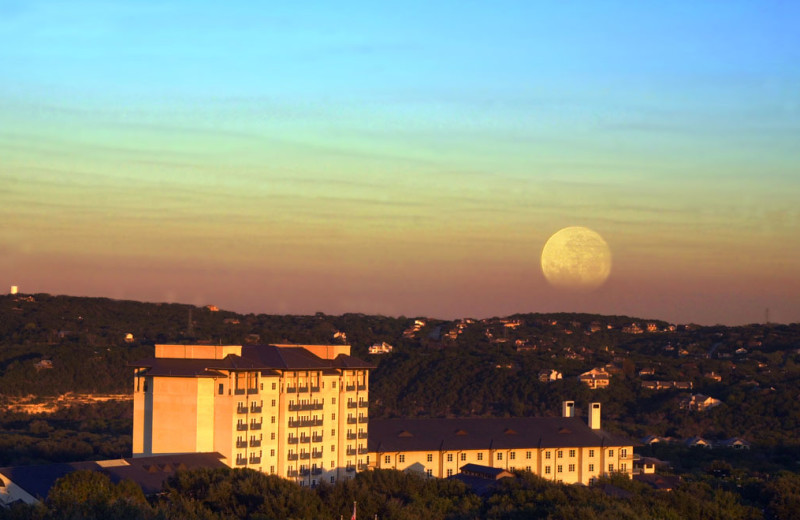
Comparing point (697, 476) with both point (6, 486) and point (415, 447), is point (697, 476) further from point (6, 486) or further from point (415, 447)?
point (6, 486)

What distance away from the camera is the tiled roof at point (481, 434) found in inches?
3851

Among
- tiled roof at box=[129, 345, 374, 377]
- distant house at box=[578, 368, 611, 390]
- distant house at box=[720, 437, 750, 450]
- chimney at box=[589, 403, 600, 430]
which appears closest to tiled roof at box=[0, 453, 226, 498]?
tiled roof at box=[129, 345, 374, 377]

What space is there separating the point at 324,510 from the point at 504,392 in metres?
100

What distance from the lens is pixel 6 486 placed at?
68750 mm

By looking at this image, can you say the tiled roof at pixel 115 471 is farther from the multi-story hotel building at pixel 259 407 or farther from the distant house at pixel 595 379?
the distant house at pixel 595 379

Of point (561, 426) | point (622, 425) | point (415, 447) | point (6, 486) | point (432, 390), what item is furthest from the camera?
point (432, 390)

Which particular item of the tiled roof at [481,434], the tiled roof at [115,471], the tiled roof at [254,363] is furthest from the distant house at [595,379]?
the tiled roof at [115,471]

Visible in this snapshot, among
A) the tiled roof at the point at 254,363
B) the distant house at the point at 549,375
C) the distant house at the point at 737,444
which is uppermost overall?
the tiled roof at the point at 254,363

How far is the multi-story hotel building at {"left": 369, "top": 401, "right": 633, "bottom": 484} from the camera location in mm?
97438

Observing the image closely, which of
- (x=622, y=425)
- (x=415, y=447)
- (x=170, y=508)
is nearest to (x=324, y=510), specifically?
(x=170, y=508)

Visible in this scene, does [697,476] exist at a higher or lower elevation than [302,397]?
lower

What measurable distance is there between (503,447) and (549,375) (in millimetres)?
71550

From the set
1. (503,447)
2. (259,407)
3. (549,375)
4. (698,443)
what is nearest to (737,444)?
(698,443)

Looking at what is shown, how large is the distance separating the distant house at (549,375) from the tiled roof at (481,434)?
6142 cm
